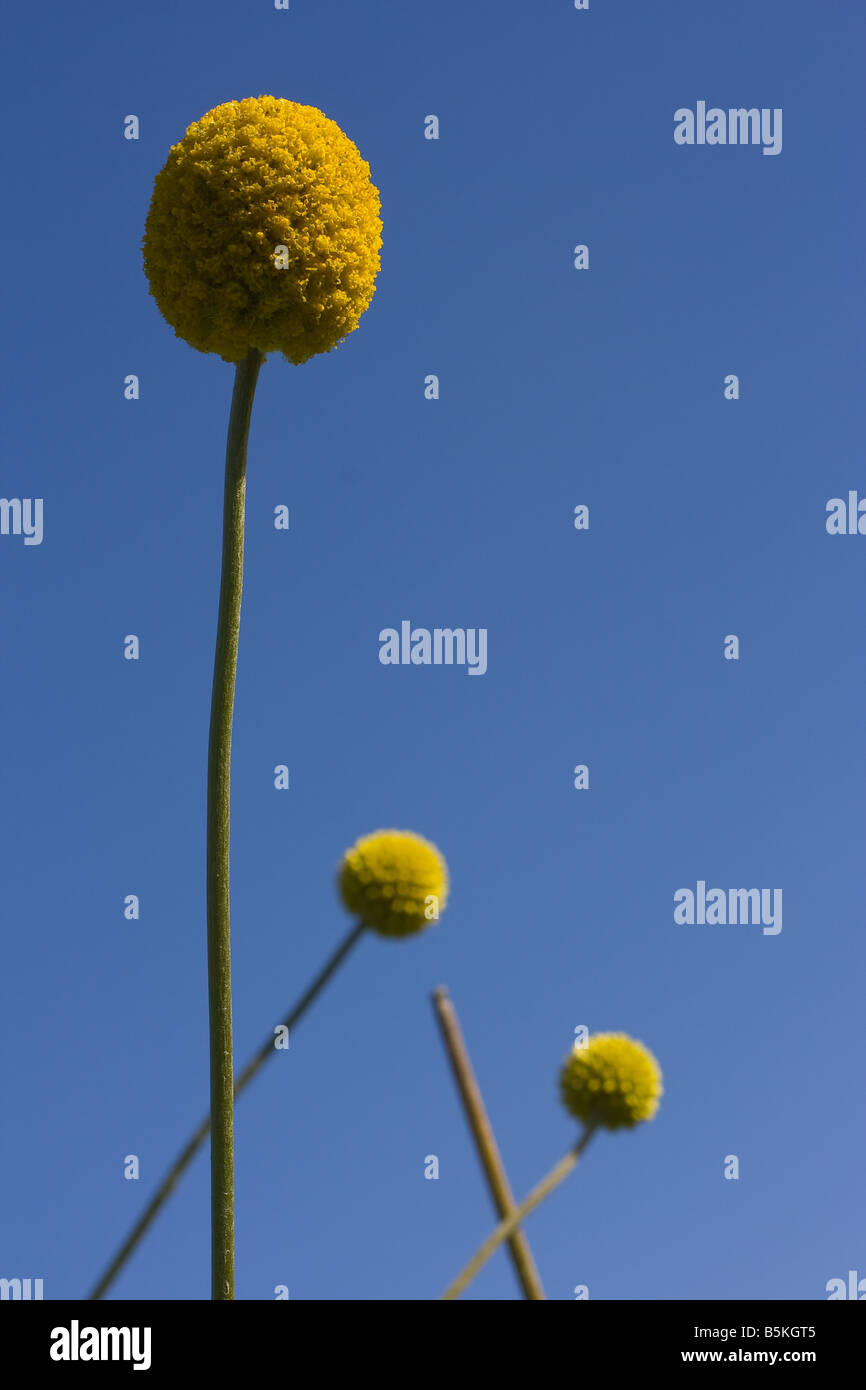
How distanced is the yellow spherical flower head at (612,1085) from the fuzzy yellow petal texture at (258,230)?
9.13ft

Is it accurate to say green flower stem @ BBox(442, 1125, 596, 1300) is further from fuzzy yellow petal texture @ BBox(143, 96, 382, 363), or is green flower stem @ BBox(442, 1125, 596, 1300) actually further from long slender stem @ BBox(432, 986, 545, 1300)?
fuzzy yellow petal texture @ BBox(143, 96, 382, 363)

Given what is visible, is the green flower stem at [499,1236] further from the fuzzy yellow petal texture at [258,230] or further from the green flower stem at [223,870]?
the fuzzy yellow petal texture at [258,230]

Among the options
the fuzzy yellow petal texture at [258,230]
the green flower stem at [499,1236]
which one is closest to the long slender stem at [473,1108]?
the green flower stem at [499,1236]

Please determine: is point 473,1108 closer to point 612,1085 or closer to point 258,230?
point 612,1085

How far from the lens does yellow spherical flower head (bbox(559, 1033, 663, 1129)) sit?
11.6ft

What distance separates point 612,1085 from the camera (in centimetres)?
354

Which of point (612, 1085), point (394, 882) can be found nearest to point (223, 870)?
point (394, 882)

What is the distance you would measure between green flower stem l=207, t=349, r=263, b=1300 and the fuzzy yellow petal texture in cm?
37

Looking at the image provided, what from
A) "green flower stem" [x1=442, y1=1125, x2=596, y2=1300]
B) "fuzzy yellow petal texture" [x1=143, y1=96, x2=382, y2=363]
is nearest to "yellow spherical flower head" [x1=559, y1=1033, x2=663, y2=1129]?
"green flower stem" [x1=442, y1=1125, x2=596, y2=1300]

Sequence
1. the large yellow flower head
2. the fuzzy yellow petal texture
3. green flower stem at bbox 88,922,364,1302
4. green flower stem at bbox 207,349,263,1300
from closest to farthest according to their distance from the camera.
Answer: green flower stem at bbox 88,922,364,1302, the large yellow flower head, green flower stem at bbox 207,349,263,1300, the fuzzy yellow petal texture

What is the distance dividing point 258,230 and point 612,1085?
10.4 feet

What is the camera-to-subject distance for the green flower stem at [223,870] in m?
3.60
